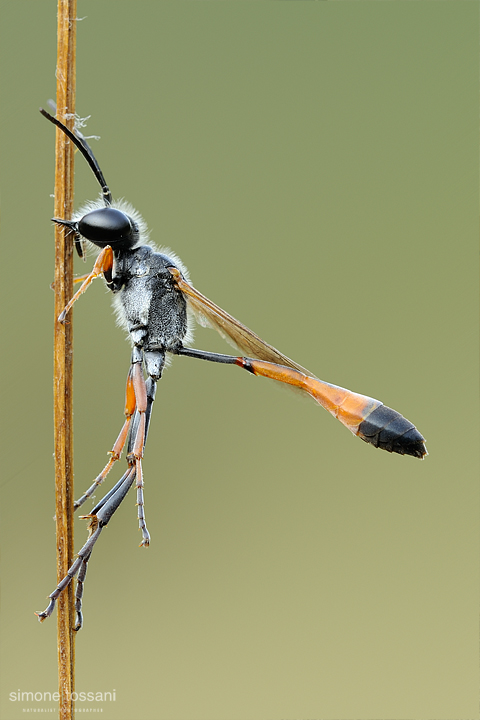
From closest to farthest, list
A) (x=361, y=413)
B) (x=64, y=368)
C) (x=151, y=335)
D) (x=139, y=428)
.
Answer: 1. (x=64, y=368)
2. (x=139, y=428)
3. (x=151, y=335)
4. (x=361, y=413)

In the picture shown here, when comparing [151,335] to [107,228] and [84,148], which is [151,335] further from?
[84,148]

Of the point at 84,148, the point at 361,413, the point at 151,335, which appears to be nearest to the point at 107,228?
the point at 84,148

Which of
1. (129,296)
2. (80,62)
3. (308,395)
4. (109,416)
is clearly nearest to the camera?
(129,296)

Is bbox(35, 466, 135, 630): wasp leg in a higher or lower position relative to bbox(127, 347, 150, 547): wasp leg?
lower

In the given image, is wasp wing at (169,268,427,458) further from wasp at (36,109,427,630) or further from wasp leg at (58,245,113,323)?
wasp leg at (58,245,113,323)

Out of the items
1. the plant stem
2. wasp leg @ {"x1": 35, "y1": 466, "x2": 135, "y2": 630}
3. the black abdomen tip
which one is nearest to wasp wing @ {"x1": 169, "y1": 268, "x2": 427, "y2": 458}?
the black abdomen tip

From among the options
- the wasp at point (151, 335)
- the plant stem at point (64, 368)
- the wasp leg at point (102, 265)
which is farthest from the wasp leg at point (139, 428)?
→ the wasp leg at point (102, 265)

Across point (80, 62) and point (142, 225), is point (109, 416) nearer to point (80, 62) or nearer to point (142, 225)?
point (142, 225)

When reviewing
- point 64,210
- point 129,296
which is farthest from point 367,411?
point 64,210
